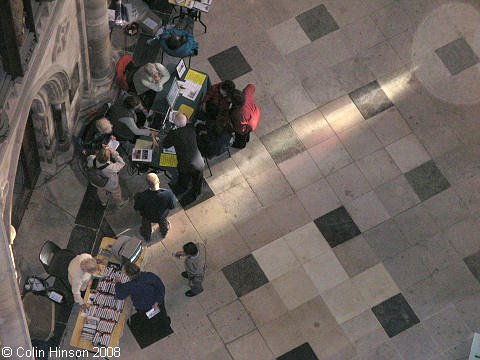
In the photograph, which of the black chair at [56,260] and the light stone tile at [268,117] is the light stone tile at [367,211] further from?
the black chair at [56,260]

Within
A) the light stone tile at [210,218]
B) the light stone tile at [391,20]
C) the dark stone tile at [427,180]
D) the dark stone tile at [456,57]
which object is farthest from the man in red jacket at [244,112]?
the dark stone tile at [456,57]

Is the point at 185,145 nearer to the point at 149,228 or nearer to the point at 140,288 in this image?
the point at 149,228

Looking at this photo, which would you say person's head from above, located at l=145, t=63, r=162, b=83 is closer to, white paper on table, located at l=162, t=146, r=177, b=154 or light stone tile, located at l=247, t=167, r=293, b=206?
white paper on table, located at l=162, t=146, r=177, b=154

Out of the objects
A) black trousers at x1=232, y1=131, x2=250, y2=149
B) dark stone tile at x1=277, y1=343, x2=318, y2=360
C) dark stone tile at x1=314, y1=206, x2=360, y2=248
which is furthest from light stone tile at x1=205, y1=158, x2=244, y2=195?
dark stone tile at x1=277, y1=343, x2=318, y2=360

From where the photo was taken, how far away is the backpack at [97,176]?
14.1 metres

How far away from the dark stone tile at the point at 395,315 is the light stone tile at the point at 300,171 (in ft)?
8.40

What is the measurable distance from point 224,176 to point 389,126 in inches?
129

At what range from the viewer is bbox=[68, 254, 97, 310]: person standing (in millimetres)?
13148

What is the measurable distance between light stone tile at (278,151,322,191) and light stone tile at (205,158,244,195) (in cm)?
83

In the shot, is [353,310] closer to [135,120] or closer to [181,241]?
[181,241]

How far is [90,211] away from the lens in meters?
15.4

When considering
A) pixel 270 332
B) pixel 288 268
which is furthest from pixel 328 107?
pixel 270 332

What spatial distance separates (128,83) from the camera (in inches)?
597

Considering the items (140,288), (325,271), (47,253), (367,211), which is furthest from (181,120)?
(367,211)
